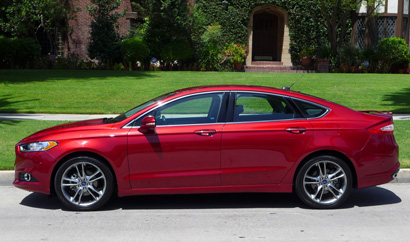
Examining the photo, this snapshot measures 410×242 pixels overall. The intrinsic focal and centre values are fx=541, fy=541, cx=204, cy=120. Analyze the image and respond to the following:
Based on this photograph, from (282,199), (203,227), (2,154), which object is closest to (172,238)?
(203,227)

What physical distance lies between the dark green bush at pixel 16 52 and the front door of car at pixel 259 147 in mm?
19722

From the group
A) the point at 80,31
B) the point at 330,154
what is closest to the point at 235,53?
the point at 80,31

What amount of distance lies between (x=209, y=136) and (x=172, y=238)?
1.38 meters

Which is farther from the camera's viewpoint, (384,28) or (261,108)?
(384,28)

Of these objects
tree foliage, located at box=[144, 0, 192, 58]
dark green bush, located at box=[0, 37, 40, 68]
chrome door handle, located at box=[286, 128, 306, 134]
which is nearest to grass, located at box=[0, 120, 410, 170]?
chrome door handle, located at box=[286, 128, 306, 134]

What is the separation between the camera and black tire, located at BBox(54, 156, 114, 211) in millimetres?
6273

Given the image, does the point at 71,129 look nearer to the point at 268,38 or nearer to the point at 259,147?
the point at 259,147

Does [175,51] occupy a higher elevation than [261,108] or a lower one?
higher

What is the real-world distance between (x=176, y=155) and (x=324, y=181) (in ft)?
5.92

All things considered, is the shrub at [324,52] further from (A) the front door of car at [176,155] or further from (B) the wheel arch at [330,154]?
(A) the front door of car at [176,155]

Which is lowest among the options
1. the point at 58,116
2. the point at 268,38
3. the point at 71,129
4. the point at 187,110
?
the point at 58,116

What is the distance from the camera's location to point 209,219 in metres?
6.13

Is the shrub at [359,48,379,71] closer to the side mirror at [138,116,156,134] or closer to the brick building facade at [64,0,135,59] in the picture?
the brick building facade at [64,0,135,59]

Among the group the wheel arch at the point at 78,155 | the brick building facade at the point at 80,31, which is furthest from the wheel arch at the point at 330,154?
the brick building facade at the point at 80,31
